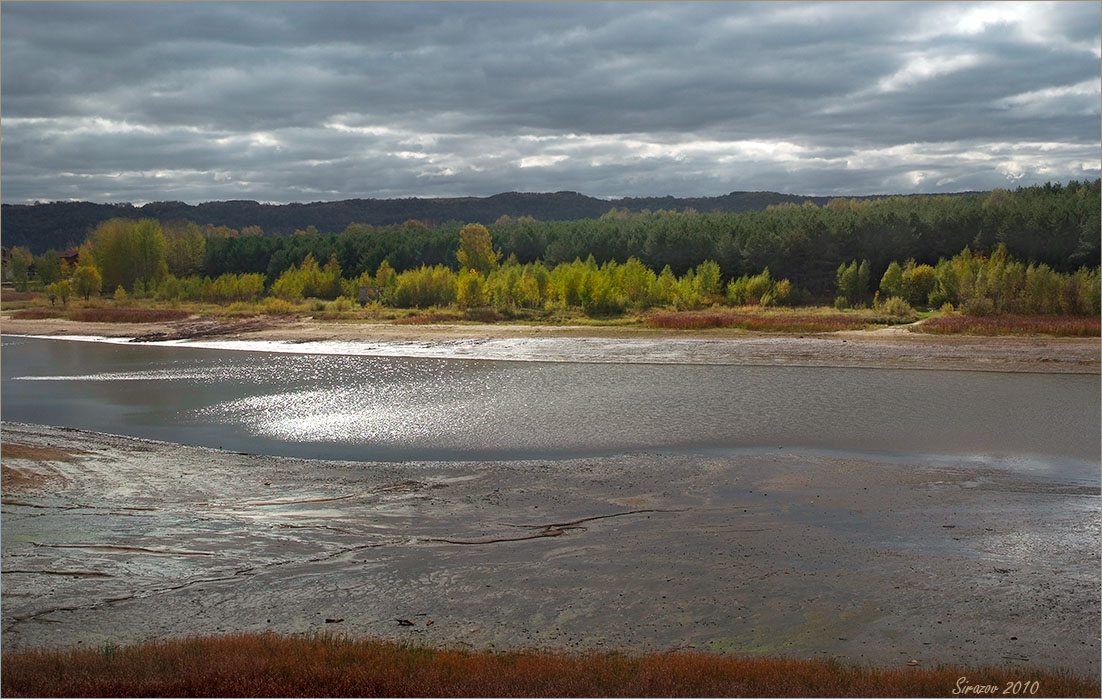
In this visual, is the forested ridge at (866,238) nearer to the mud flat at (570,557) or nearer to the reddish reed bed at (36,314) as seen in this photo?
the reddish reed bed at (36,314)

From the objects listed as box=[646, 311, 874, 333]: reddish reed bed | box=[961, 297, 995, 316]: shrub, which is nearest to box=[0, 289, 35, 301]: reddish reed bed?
box=[646, 311, 874, 333]: reddish reed bed

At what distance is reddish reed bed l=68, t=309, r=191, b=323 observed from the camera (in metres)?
59.8

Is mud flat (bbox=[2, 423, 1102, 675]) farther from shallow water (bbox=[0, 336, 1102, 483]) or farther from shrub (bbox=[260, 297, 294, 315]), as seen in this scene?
shrub (bbox=[260, 297, 294, 315])

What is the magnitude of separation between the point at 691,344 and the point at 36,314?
159 feet

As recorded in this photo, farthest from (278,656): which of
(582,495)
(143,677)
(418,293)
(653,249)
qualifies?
(653,249)

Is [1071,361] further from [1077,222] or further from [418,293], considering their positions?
[418,293]

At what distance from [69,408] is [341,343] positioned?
61.3ft

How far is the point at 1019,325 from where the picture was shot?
41.3m

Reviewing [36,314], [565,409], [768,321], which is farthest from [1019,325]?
[36,314]

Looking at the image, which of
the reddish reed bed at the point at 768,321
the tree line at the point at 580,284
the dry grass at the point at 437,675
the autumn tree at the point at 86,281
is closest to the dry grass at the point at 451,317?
the tree line at the point at 580,284

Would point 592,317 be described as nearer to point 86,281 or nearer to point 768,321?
point 768,321

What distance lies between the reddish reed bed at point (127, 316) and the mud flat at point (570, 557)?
4639 centimetres

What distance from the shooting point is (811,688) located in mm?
Answer: 7676

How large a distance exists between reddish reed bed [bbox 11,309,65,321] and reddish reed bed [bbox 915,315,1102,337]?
179ft
